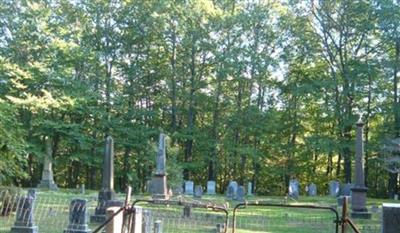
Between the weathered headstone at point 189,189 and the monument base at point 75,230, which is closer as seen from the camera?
the monument base at point 75,230

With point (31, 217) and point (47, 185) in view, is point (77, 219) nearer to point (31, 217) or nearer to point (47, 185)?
point (31, 217)

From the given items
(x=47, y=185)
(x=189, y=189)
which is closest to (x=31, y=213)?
(x=189, y=189)

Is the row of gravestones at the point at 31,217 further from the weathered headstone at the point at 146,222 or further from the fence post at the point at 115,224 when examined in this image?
the fence post at the point at 115,224

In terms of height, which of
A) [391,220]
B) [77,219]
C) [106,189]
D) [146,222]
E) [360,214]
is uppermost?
[391,220]

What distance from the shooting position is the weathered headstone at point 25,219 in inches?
443

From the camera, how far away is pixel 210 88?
121 ft

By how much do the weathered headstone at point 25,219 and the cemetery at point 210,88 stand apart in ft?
56.4

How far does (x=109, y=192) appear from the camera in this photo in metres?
14.5

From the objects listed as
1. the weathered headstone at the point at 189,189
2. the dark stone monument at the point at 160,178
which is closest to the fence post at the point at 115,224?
the dark stone monument at the point at 160,178

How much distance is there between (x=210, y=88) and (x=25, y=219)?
26.1 meters

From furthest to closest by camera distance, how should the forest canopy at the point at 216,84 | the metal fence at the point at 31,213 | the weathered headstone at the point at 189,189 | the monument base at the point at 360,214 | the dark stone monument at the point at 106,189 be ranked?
the forest canopy at the point at 216,84, the weathered headstone at the point at 189,189, the monument base at the point at 360,214, the dark stone monument at the point at 106,189, the metal fence at the point at 31,213

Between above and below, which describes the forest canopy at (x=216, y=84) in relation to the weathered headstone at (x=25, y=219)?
above

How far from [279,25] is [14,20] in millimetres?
15881

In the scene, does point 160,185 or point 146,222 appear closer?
point 146,222
